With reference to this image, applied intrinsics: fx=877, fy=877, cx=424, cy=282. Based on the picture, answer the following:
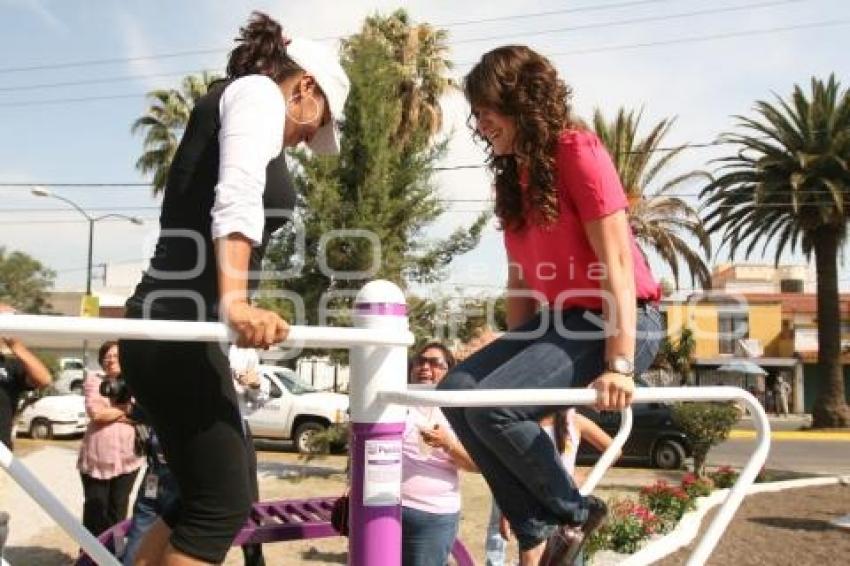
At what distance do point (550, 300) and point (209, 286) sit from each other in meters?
0.94

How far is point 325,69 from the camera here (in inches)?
79.4

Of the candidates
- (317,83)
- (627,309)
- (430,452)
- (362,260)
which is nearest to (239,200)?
(317,83)

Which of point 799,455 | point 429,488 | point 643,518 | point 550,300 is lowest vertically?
point 799,455

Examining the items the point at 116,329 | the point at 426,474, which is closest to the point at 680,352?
the point at 426,474

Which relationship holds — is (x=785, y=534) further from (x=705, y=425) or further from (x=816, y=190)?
(x=816, y=190)

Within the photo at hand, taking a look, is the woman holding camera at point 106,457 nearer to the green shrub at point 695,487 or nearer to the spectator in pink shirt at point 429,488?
the spectator in pink shirt at point 429,488

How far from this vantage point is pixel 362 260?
44.2 feet

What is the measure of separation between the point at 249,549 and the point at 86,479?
2343 millimetres

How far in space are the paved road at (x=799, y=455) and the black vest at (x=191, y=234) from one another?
12.6m

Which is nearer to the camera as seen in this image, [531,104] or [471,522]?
[531,104]

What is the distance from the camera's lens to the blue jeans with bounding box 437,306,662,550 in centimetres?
212

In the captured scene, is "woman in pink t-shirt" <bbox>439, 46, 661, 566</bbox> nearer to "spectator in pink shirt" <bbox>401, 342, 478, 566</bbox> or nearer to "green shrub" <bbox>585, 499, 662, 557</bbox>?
"spectator in pink shirt" <bbox>401, 342, 478, 566</bbox>

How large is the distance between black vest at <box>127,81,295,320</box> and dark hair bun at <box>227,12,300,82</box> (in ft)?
0.38

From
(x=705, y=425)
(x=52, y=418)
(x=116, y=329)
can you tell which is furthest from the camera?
(x=52, y=418)
